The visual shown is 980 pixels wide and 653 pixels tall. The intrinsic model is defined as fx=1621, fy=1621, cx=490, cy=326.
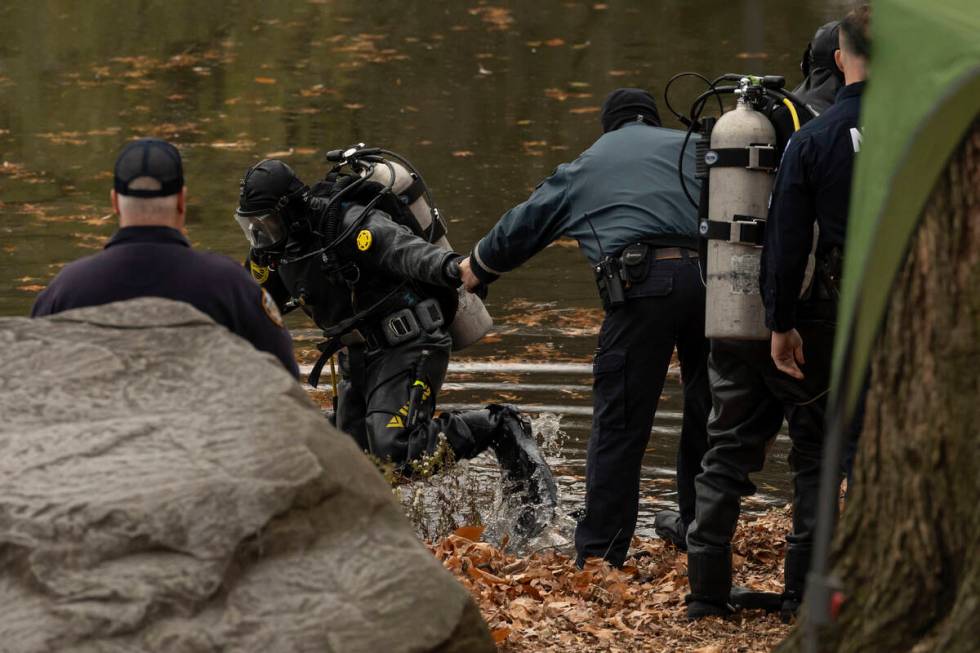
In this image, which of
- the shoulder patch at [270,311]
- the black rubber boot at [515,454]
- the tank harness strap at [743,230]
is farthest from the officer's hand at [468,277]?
the shoulder patch at [270,311]

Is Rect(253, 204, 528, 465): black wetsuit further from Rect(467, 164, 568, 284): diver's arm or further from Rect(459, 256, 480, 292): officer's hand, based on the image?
Rect(467, 164, 568, 284): diver's arm

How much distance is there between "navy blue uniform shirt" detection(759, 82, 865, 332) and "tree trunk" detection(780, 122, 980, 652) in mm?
1510

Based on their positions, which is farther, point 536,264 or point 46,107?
point 46,107

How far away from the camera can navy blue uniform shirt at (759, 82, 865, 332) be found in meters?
5.45

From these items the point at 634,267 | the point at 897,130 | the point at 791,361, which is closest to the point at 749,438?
the point at 791,361

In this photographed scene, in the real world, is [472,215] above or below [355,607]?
below

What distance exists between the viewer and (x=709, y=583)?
241 inches

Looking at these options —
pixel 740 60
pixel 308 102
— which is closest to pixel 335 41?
pixel 308 102

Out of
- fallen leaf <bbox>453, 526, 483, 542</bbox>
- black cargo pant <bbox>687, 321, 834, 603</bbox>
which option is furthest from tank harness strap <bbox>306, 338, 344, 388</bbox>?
black cargo pant <bbox>687, 321, 834, 603</bbox>

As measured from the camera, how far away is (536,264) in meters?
12.9

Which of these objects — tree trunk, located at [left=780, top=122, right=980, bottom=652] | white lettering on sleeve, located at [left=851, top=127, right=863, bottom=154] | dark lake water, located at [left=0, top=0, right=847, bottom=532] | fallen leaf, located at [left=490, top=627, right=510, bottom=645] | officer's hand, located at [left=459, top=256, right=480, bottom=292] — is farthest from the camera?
dark lake water, located at [left=0, top=0, right=847, bottom=532]

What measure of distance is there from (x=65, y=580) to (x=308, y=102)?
14840 millimetres

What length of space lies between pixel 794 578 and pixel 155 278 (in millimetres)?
2849

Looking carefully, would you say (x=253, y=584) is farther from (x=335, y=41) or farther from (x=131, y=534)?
(x=335, y=41)
